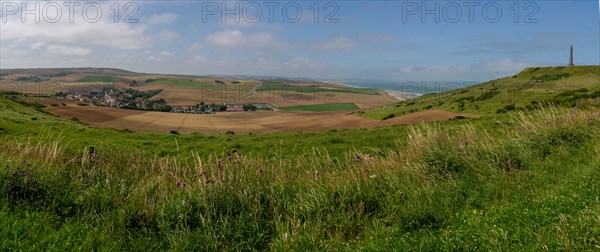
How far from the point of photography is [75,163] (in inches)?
342

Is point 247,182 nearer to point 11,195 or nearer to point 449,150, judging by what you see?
point 11,195

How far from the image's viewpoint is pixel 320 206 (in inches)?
258

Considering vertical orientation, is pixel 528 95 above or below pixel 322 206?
above

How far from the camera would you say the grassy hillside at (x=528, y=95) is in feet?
136

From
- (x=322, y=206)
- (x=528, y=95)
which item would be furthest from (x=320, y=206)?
(x=528, y=95)

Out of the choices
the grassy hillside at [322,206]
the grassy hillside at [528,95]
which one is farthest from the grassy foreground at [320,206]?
the grassy hillside at [528,95]

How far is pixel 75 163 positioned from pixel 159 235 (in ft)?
14.2

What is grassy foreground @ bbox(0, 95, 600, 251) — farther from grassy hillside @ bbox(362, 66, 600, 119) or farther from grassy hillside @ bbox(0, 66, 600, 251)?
grassy hillside @ bbox(362, 66, 600, 119)

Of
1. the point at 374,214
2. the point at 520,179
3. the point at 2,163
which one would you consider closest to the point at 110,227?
the point at 2,163

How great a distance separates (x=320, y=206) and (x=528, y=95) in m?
55.8

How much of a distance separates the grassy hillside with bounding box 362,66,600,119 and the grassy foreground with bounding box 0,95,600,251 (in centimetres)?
2454

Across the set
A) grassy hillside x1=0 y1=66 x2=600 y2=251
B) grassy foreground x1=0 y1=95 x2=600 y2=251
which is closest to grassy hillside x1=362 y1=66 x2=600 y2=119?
grassy hillside x1=0 y1=66 x2=600 y2=251

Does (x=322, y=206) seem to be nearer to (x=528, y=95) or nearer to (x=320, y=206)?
(x=320, y=206)

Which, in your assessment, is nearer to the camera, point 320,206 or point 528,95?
point 320,206
